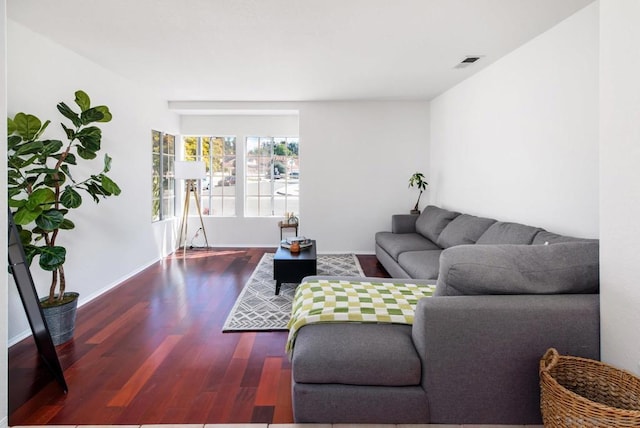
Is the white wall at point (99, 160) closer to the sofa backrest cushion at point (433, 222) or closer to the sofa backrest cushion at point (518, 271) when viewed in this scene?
the sofa backrest cushion at point (518, 271)

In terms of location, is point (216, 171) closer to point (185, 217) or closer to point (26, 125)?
point (185, 217)

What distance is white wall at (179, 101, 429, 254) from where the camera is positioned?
620cm

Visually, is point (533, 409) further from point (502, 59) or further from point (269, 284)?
point (502, 59)

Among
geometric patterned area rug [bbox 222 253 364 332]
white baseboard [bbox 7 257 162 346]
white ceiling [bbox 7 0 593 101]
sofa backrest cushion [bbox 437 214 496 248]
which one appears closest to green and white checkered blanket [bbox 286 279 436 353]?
geometric patterned area rug [bbox 222 253 364 332]

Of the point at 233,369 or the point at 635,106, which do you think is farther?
the point at 233,369

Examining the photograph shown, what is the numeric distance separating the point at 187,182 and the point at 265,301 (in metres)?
3.63

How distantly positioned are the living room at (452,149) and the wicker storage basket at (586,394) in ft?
0.48

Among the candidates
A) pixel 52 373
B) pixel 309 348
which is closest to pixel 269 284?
pixel 52 373

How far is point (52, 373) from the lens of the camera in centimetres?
236

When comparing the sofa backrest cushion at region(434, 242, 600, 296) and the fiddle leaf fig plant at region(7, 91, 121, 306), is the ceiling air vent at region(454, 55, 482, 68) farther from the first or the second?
the fiddle leaf fig plant at region(7, 91, 121, 306)

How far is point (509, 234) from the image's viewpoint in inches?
130

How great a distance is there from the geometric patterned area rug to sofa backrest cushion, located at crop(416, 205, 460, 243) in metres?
1.02

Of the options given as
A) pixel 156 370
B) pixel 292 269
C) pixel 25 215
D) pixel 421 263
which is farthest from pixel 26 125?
pixel 421 263

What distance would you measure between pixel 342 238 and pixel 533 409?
4.64 meters
